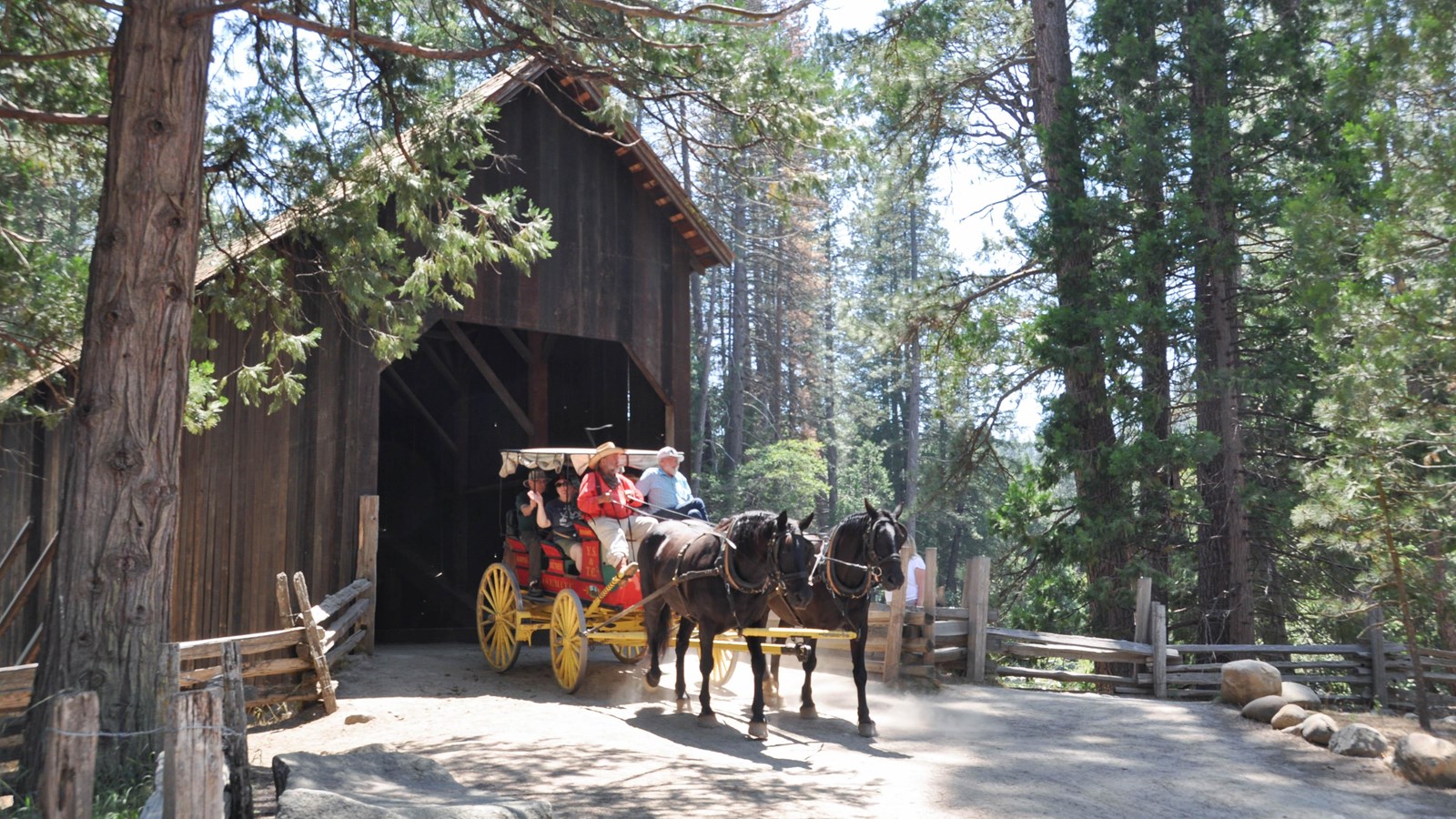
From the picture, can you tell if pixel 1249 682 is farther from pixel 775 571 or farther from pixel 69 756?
pixel 69 756

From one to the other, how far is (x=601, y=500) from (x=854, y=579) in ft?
8.49

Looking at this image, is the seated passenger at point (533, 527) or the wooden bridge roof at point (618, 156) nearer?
the wooden bridge roof at point (618, 156)

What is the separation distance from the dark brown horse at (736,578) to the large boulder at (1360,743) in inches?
188

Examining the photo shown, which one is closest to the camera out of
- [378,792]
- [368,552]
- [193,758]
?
[193,758]

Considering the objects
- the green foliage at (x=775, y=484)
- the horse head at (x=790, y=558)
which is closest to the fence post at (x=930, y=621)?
the horse head at (x=790, y=558)

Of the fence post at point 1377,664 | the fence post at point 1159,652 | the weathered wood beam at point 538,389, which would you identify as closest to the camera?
the fence post at point 1159,652

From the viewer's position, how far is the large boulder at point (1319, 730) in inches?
396

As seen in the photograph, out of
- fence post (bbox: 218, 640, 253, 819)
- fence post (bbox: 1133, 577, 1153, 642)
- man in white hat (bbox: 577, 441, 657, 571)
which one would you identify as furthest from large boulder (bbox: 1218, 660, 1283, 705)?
fence post (bbox: 218, 640, 253, 819)

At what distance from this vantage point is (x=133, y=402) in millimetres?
6852

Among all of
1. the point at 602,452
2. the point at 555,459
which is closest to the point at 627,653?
the point at 555,459

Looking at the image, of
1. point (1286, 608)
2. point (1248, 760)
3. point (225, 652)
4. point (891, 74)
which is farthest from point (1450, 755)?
point (891, 74)

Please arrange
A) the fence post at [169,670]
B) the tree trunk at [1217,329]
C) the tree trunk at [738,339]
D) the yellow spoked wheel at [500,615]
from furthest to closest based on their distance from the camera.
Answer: the tree trunk at [738,339] < the tree trunk at [1217,329] < the yellow spoked wheel at [500,615] < the fence post at [169,670]

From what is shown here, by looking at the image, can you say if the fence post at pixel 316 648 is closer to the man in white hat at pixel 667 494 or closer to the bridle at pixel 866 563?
the man in white hat at pixel 667 494

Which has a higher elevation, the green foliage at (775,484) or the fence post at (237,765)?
the green foliage at (775,484)
